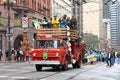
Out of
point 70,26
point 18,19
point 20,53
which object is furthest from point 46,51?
point 18,19

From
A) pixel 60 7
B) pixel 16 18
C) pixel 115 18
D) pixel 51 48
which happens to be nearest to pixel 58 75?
pixel 51 48

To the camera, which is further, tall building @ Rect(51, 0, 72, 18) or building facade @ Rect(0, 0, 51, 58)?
tall building @ Rect(51, 0, 72, 18)

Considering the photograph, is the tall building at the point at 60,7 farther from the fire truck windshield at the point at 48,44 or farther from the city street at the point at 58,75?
the city street at the point at 58,75

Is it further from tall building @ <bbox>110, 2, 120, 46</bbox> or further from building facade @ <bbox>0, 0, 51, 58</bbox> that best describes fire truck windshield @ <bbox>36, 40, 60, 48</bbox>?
building facade @ <bbox>0, 0, 51, 58</bbox>

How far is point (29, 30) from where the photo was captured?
68.4m

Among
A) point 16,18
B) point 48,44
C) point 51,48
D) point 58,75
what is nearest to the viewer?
point 58,75

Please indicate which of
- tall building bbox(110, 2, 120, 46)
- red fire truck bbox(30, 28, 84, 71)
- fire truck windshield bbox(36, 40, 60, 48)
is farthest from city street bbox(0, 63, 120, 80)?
tall building bbox(110, 2, 120, 46)

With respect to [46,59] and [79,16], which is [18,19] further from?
[79,16]

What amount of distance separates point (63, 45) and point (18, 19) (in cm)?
3682

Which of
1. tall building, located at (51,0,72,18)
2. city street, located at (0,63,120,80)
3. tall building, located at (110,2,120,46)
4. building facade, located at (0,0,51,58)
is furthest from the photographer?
tall building, located at (51,0,72,18)

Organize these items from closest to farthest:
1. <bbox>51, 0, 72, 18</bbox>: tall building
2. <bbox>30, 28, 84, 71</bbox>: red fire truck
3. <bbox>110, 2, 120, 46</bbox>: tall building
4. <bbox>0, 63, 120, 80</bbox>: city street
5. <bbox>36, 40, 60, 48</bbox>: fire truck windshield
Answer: <bbox>0, 63, 120, 80</bbox>: city street < <bbox>30, 28, 84, 71</bbox>: red fire truck < <bbox>36, 40, 60, 48</bbox>: fire truck windshield < <bbox>110, 2, 120, 46</bbox>: tall building < <bbox>51, 0, 72, 18</bbox>: tall building

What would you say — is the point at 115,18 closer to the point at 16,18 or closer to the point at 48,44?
the point at 16,18

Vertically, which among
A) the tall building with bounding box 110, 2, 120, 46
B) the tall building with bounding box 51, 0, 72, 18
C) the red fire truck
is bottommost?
the red fire truck

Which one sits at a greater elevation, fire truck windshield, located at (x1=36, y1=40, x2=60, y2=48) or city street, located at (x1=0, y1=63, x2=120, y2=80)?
fire truck windshield, located at (x1=36, y1=40, x2=60, y2=48)
